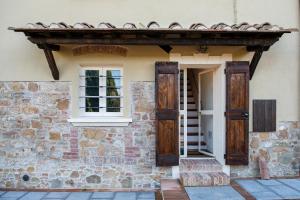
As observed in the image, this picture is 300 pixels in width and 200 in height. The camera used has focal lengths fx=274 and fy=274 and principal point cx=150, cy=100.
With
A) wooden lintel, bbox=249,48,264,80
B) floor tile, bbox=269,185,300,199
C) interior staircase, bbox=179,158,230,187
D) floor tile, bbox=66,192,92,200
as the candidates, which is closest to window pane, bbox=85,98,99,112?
floor tile, bbox=66,192,92,200

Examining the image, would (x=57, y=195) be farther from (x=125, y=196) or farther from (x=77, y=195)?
(x=125, y=196)

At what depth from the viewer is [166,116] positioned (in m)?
5.84


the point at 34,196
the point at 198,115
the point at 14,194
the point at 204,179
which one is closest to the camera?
the point at 34,196

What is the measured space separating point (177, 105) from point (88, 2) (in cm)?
301

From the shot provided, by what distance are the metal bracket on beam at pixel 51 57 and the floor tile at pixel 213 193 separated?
3.65 meters

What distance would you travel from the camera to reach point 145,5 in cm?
611

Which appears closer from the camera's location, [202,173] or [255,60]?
[255,60]

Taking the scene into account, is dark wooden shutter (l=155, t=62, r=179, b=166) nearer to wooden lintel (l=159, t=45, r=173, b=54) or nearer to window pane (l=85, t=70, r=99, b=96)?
wooden lintel (l=159, t=45, r=173, b=54)

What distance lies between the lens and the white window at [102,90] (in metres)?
6.19

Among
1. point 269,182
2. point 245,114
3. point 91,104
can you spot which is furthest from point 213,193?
point 91,104

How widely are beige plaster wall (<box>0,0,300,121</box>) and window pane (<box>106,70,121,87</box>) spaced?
0.85 feet

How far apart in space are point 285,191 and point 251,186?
24.8 inches

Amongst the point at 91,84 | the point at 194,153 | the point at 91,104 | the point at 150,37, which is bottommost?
the point at 194,153

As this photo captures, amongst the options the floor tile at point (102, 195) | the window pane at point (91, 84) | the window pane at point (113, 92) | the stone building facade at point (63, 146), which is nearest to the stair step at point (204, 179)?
the stone building facade at point (63, 146)
